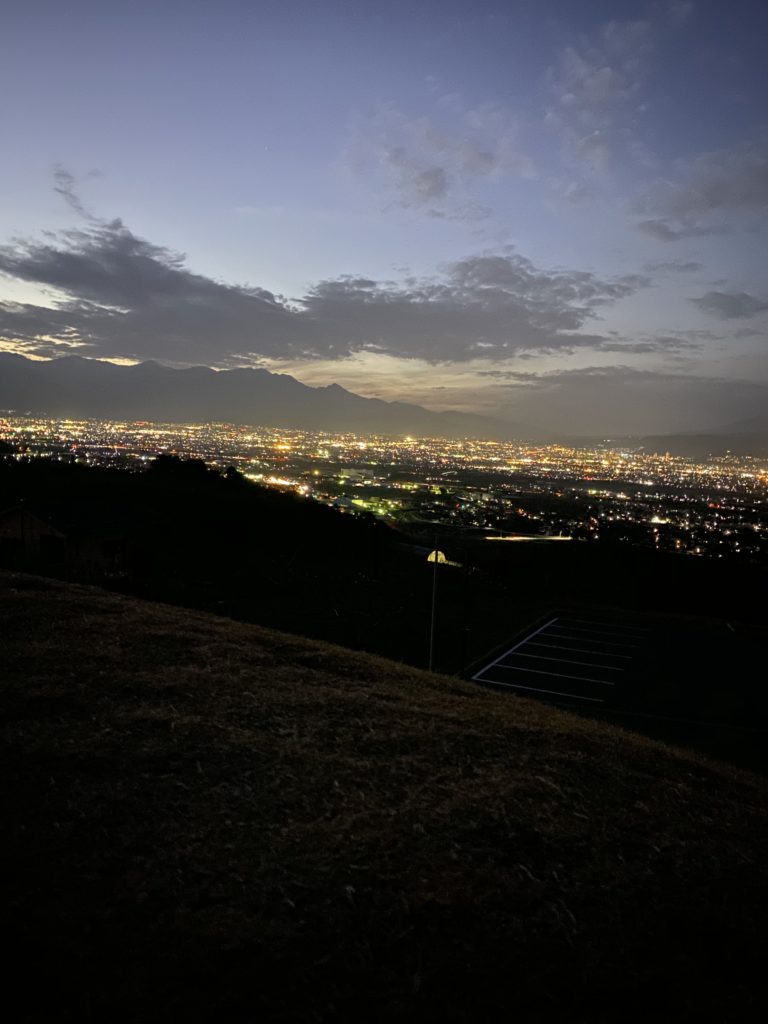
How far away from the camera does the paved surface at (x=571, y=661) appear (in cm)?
1316

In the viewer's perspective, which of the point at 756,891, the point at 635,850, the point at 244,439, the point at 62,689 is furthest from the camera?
the point at 244,439

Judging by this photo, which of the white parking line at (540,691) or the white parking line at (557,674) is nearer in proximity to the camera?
the white parking line at (540,691)

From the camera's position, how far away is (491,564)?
28312 millimetres

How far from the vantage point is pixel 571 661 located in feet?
50.8

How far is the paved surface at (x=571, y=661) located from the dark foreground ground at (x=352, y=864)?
21.6ft

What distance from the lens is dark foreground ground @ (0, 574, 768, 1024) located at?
2.74 meters

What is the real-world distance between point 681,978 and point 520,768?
2.36 m

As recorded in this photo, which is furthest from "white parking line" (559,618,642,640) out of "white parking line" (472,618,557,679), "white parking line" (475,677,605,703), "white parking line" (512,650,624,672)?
"white parking line" (475,677,605,703)

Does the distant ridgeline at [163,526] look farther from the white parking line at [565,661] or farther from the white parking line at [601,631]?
the white parking line at [565,661]

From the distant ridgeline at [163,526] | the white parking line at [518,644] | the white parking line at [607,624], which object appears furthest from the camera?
the distant ridgeline at [163,526]

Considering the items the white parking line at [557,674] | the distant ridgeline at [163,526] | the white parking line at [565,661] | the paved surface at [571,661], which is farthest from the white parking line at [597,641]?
the distant ridgeline at [163,526]

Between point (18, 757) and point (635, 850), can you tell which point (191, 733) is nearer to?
point (18, 757)

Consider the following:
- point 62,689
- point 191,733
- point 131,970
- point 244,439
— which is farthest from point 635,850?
point 244,439

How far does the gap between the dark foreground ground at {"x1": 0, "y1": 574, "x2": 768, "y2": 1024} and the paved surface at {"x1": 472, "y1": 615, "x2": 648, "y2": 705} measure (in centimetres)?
659
